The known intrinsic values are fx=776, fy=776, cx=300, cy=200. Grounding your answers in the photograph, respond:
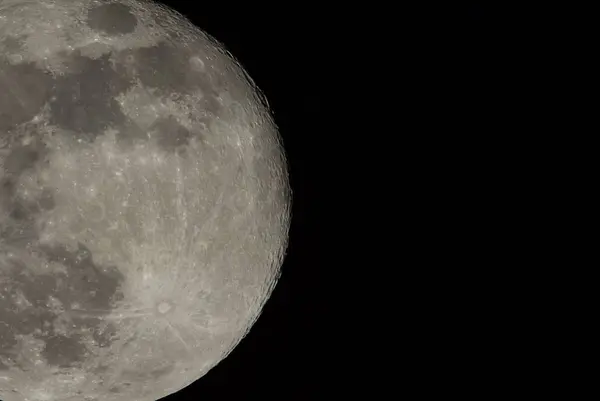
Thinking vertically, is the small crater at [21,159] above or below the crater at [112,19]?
below

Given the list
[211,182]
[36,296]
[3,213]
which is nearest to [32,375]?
[36,296]

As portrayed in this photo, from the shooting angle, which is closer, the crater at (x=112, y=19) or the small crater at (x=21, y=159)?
the small crater at (x=21, y=159)

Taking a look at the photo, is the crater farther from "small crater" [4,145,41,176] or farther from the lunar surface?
"small crater" [4,145,41,176]

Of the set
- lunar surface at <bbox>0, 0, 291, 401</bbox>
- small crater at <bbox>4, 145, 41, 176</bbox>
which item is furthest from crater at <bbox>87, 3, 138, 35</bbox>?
small crater at <bbox>4, 145, 41, 176</bbox>

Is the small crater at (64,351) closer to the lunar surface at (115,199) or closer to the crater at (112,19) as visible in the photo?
the lunar surface at (115,199)

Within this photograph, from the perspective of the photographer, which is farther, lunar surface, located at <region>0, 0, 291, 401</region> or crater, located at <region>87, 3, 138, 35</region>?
crater, located at <region>87, 3, 138, 35</region>

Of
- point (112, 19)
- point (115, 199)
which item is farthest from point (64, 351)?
point (112, 19)

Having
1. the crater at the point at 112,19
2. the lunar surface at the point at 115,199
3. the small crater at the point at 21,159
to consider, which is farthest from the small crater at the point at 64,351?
the crater at the point at 112,19

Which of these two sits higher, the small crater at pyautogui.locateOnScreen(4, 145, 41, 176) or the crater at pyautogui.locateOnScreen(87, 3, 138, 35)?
the crater at pyautogui.locateOnScreen(87, 3, 138, 35)
